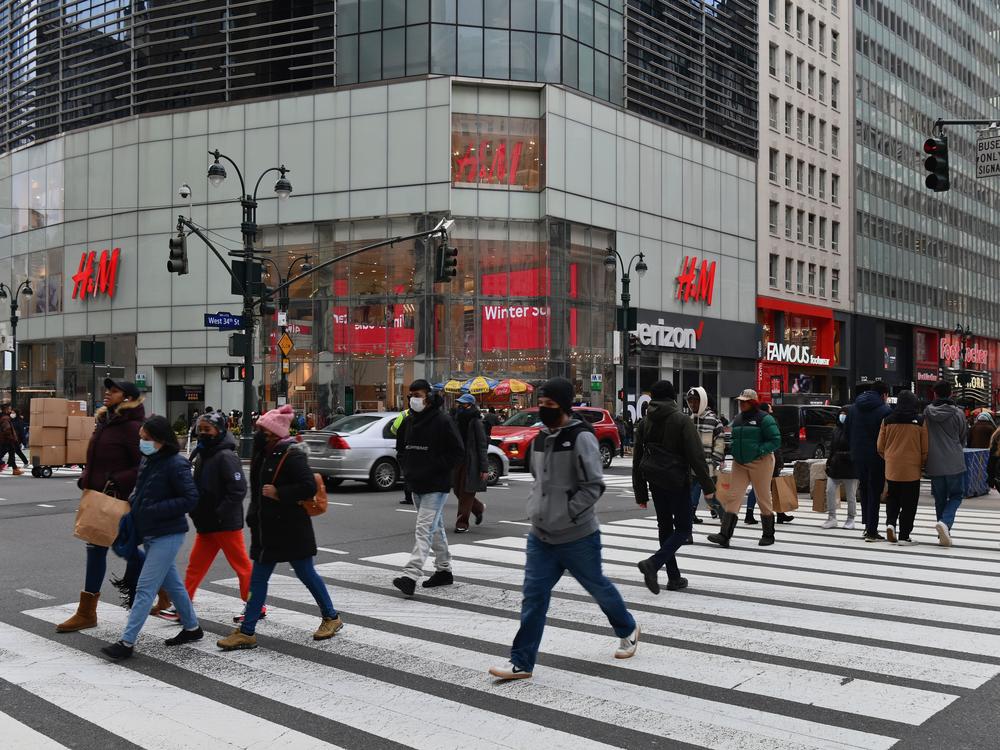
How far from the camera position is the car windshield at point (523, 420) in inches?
1039

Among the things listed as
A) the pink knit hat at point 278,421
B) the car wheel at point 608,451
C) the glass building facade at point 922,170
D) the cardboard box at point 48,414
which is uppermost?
the glass building facade at point 922,170

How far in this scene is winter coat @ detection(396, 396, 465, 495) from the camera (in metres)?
8.77

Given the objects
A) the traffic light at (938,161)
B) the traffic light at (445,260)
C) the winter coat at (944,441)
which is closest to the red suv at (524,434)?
the traffic light at (445,260)

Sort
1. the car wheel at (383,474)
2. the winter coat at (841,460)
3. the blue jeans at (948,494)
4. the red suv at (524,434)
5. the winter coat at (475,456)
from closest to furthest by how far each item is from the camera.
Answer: the blue jeans at (948,494)
the winter coat at (475,456)
the winter coat at (841,460)
the car wheel at (383,474)
the red suv at (524,434)

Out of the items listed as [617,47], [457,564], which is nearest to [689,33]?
[617,47]

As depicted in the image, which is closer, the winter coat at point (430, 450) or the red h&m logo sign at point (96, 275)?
the winter coat at point (430, 450)

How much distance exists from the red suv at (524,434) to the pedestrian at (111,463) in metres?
16.7

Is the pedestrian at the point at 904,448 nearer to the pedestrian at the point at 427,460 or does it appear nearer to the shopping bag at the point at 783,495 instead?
the shopping bag at the point at 783,495

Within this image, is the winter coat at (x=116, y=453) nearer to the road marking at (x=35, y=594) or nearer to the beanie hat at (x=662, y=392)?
the road marking at (x=35, y=594)

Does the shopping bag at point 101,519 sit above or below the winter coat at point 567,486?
below

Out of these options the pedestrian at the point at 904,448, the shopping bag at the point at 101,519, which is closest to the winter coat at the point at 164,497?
the shopping bag at the point at 101,519

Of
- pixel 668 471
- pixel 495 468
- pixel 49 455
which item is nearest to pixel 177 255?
pixel 49 455

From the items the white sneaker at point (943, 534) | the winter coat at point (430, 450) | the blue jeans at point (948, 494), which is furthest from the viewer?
the white sneaker at point (943, 534)

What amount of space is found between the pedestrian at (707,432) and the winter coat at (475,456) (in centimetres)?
271
